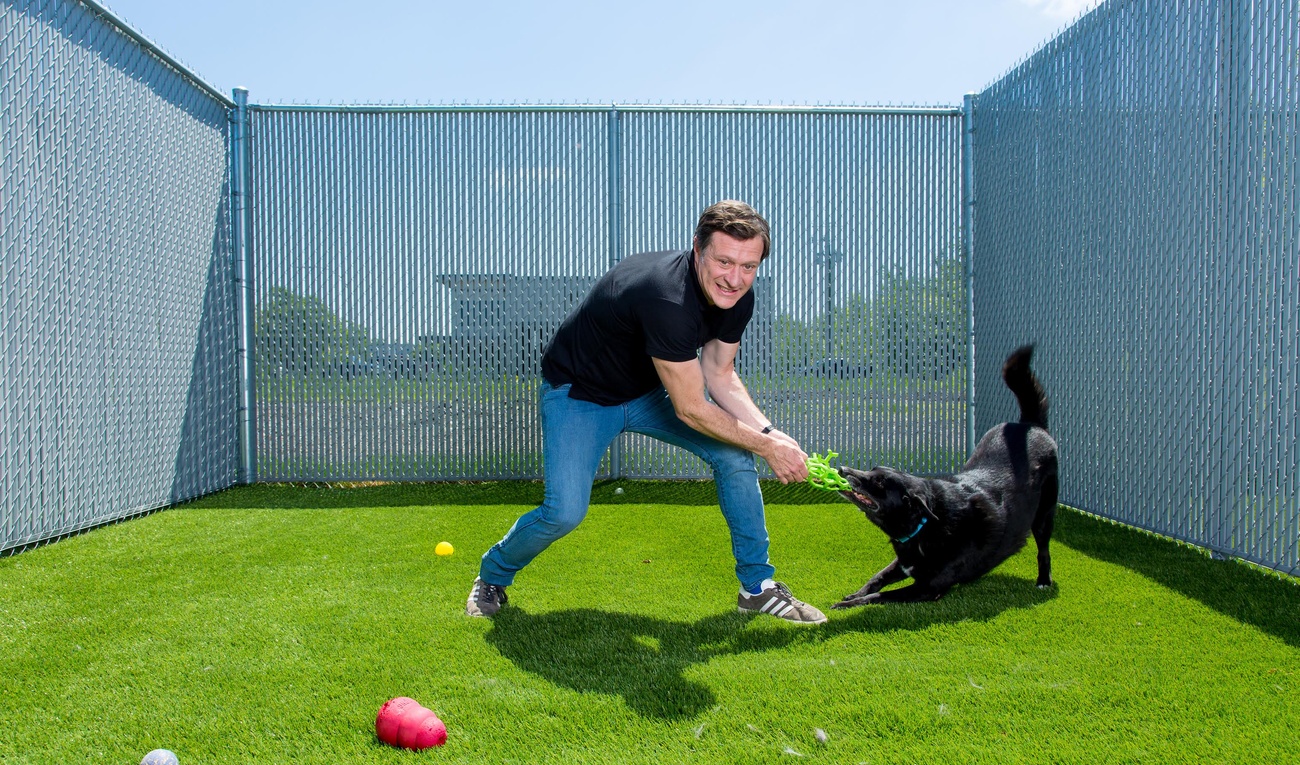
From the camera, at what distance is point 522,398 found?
627cm

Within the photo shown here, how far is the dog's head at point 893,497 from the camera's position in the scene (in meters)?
3.08

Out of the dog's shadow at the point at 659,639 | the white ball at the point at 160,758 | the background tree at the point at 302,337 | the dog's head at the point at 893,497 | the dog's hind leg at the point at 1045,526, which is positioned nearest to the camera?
the white ball at the point at 160,758

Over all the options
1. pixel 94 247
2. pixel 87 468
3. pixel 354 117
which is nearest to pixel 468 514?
pixel 87 468

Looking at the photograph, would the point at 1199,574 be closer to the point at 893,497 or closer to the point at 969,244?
the point at 893,497

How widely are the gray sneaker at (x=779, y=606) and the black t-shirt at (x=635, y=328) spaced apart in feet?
2.81

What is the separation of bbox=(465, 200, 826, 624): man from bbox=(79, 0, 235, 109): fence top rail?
354 cm

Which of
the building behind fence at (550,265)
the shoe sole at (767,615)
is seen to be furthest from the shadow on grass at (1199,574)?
the shoe sole at (767,615)

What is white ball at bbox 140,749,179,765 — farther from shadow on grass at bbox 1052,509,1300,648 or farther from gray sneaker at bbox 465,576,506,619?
shadow on grass at bbox 1052,509,1300,648

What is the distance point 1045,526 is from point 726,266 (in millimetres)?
1998

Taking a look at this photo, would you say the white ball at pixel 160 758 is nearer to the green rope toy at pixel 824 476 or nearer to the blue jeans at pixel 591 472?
the blue jeans at pixel 591 472

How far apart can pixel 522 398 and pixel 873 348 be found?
2.71 metres

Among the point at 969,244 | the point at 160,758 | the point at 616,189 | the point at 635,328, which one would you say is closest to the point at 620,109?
the point at 616,189

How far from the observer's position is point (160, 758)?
183 centimetres

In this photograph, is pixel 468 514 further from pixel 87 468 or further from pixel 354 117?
pixel 354 117
